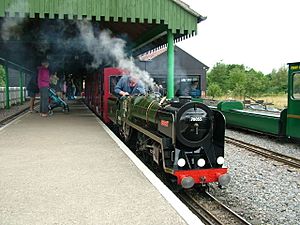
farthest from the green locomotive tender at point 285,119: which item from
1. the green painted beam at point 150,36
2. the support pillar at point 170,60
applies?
the green painted beam at point 150,36

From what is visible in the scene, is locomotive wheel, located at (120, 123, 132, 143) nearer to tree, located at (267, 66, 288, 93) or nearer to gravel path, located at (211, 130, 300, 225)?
gravel path, located at (211, 130, 300, 225)

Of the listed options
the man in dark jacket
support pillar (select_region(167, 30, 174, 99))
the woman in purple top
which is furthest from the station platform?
the woman in purple top

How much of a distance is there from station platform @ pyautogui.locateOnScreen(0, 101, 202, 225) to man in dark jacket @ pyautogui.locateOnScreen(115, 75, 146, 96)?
1783mm

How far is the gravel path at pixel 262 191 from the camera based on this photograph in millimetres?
5391

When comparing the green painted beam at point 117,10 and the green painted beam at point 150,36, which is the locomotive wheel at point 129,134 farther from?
the green painted beam at point 150,36

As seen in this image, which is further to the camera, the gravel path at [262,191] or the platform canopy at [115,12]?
the platform canopy at [115,12]

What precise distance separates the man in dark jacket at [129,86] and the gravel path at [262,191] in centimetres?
273

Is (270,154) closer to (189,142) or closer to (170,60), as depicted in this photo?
(170,60)

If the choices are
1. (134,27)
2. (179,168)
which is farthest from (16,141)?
(134,27)

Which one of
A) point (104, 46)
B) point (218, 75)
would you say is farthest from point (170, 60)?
point (218, 75)

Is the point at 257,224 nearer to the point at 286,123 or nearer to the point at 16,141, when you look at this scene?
the point at 16,141

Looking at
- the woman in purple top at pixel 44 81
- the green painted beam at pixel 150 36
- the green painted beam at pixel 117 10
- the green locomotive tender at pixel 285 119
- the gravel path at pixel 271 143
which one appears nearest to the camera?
the green painted beam at pixel 117 10

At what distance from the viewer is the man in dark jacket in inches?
372

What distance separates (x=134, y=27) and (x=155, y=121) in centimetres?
754
